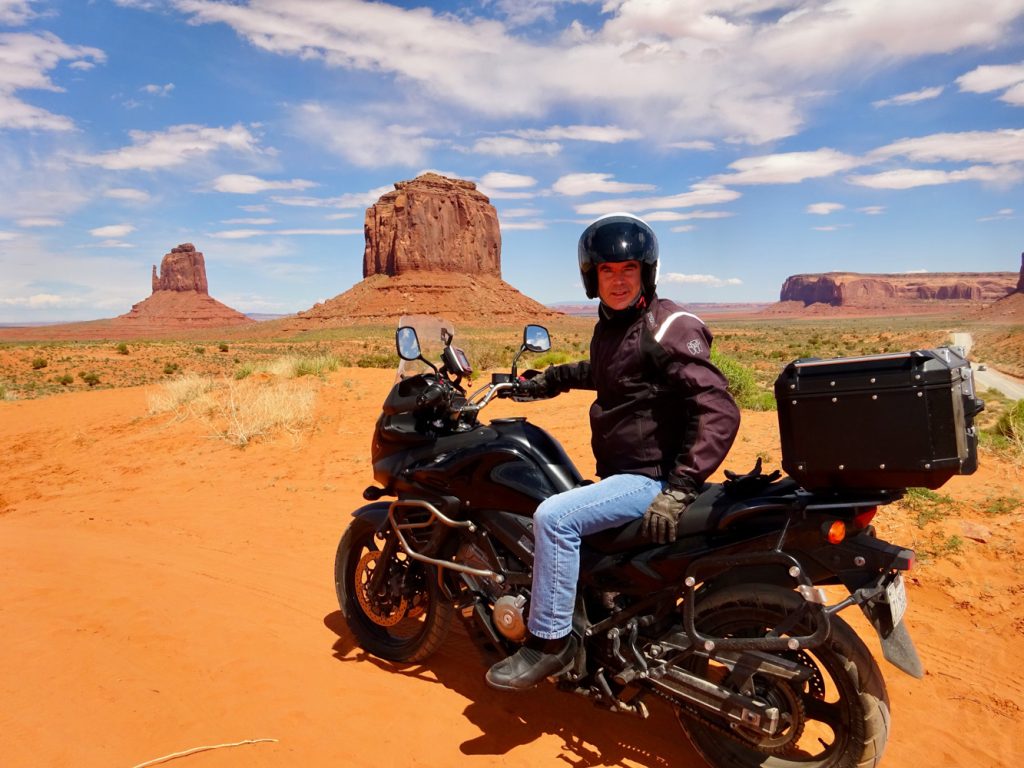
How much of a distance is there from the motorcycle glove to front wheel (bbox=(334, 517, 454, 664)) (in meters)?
1.54

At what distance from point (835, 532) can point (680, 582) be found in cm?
68

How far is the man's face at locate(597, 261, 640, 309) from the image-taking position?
3115 millimetres

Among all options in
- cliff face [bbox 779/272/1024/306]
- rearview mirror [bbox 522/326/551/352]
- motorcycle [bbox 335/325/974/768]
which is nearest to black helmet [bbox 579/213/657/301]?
rearview mirror [bbox 522/326/551/352]

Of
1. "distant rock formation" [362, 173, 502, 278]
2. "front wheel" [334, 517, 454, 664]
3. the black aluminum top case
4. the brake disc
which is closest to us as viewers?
the black aluminum top case

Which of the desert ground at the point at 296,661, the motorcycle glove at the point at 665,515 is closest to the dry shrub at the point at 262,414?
the desert ground at the point at 296,661

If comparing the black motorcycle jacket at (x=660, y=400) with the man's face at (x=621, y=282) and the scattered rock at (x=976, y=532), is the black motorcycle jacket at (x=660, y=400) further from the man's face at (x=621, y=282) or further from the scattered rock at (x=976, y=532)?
the scattered rock at (x=976, y=532)

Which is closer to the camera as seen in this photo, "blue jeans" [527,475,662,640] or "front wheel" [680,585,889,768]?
"front wheel" [680,585,889,768]

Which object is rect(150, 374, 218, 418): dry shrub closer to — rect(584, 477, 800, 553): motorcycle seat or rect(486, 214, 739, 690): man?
rect(486, 214, 739, 690): man

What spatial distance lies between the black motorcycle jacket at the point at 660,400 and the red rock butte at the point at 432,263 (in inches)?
3666

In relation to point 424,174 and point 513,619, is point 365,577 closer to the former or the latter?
point 513,619

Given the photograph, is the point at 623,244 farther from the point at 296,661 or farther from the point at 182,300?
the point at 182,300

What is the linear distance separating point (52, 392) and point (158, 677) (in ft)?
83.9

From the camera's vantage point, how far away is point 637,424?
2.98 metres

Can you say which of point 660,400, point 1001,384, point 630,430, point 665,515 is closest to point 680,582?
point 665,515
